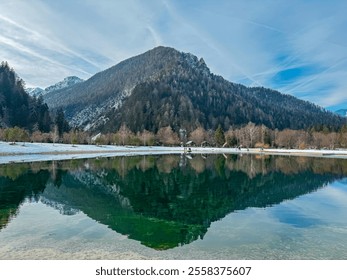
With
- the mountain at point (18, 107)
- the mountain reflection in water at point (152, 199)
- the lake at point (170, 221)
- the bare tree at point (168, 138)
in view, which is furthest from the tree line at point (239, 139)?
the lake at point (170, 221)

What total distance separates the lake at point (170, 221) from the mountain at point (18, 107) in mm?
116741

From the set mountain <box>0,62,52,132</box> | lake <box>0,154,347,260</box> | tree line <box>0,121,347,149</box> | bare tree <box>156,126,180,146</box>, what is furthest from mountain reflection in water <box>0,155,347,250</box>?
mountain <box>0,62,52,132</box>

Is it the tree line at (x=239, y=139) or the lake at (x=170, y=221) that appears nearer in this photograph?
the lake at (x=170, y=221)

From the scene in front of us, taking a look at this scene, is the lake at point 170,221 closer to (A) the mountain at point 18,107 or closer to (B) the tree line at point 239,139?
(B) the tree line at point 239,139

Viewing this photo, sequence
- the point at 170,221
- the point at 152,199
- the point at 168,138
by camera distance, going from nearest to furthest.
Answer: the point at 170,221, the point at 152,199, the point at 168,138

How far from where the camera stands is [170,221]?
12.1 metres

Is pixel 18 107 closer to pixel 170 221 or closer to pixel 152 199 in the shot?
pixel 152 199

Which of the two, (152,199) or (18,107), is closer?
(152,199)

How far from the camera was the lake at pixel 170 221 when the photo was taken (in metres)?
8.52

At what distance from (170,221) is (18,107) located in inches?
5722

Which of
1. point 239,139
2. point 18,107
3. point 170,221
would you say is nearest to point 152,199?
point 170,221

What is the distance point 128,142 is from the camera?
352 ft

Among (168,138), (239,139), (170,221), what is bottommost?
(170,221)
